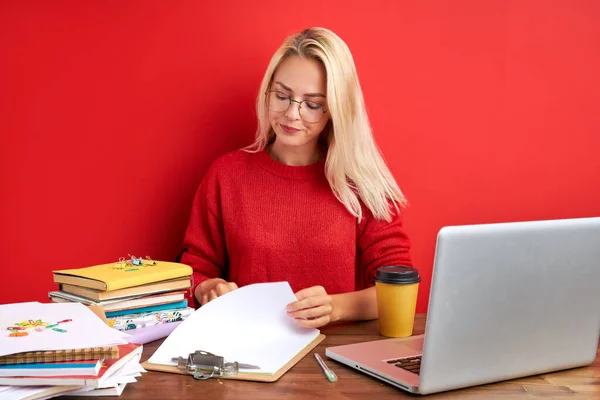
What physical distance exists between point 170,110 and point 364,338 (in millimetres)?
988

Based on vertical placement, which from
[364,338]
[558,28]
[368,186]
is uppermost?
[558,28]

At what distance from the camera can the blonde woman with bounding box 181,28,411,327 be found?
2037mm

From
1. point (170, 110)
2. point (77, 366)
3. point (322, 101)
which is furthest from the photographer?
point (170, 110)

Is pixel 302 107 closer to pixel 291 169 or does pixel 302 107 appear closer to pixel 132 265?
pixel 291 169

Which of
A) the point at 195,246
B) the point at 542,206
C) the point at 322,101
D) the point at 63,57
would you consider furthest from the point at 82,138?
the point at 542,206

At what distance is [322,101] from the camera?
204 cm

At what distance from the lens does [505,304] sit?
1215 mm

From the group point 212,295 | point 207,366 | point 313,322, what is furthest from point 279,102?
point 207,366

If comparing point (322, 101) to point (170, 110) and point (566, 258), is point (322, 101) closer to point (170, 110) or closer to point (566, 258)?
point (170, 110)

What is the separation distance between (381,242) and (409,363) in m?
0.75

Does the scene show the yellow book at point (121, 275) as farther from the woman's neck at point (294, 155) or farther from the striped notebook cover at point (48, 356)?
the woman's neck at point (294, 155)

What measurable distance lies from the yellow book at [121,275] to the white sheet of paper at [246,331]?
14 centimetres

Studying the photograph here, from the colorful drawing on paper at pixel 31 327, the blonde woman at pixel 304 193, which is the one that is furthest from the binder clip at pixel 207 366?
the blonde woman at pixel 304 193

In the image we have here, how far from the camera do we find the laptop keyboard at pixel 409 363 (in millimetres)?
1323
